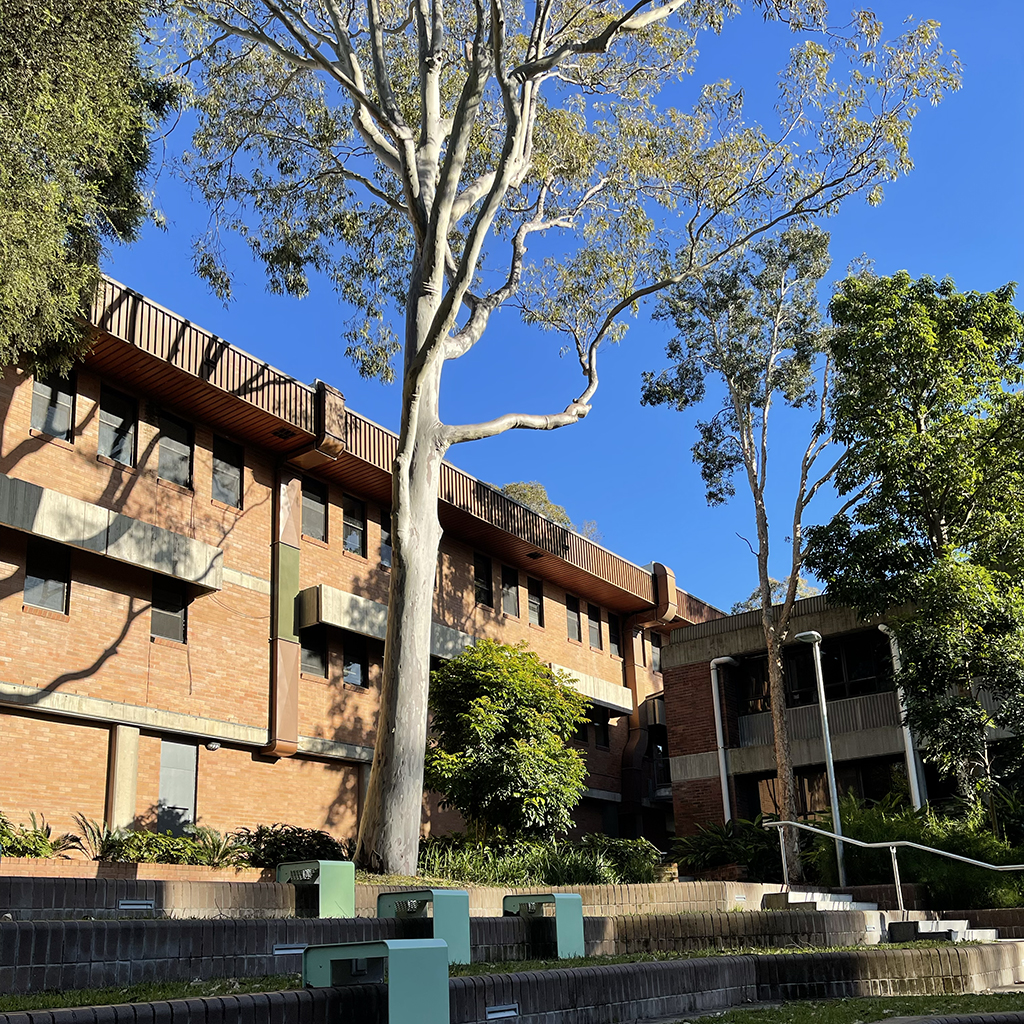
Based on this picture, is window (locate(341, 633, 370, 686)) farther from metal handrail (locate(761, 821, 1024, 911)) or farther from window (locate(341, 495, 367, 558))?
metal handrail (locate(761, 821, 1024, 911))

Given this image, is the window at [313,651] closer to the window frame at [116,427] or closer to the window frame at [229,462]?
the window frame at [229,462]

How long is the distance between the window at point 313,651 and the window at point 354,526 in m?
2.16

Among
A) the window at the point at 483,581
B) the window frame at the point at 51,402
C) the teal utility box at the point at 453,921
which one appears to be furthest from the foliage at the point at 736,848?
the teal utility box at the point at 453,921

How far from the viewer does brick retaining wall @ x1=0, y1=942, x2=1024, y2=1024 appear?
4.37m

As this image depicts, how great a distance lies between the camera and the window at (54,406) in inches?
704

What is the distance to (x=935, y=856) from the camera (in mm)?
17281

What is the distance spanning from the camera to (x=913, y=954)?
8.54 metres

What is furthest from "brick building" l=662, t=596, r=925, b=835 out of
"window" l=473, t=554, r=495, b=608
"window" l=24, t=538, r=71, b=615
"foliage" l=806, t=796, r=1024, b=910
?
"window" l=24, t=538, r=71, b=615

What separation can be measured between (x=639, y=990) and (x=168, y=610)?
15.0m

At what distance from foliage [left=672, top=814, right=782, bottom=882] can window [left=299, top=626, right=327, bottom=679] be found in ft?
28.7

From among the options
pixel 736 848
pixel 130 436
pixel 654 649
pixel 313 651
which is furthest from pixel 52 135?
pixel 654 649

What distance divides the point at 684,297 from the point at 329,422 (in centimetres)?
939

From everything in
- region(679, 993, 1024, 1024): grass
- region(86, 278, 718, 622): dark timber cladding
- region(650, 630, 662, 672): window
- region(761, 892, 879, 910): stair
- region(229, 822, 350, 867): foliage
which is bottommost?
region(679, 993, 1024, 1024): grass

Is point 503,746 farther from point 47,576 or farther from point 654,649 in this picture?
point 654,649
